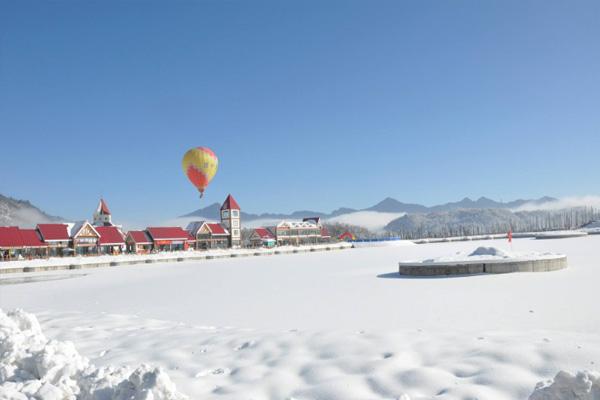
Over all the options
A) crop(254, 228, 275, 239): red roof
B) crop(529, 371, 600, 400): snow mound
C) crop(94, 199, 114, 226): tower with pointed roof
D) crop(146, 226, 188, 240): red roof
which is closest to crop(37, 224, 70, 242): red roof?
crop(146, 226, 188, 240): red roof

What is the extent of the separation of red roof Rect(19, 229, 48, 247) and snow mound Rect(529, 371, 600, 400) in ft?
210

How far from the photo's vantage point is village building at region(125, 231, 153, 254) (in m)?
71.2

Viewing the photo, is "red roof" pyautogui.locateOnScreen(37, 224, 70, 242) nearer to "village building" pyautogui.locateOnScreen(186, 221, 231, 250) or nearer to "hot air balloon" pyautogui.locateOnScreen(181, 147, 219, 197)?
"hot air balloon" pyautogui.locateOnScreen(181, 147, 219, 197)

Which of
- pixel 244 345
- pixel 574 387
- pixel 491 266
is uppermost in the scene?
pixel 574 387

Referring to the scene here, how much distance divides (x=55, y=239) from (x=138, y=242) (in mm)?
12755

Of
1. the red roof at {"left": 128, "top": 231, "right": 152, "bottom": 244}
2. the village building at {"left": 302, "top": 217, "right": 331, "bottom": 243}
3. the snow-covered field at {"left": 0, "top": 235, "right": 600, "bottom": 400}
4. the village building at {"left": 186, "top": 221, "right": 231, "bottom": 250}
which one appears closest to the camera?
the snow-covered field at {"left": 0, "top": 235, "right": 600, "bottom": 400}

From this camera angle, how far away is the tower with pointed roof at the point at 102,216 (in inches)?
3108

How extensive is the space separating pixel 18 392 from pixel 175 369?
204cm

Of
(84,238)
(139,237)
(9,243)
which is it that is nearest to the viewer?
(9,243)

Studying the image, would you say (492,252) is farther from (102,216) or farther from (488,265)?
(102,216)

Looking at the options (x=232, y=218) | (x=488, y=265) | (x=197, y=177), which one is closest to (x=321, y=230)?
(x=232, y=218)

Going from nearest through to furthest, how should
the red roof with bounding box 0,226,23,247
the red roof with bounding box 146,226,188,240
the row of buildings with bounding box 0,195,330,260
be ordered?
the red roof with bounding box 0,226,23,247 < the row of buildings with bounding box 0,195,330,260 < the red roof with bounding box 146,226,188,240

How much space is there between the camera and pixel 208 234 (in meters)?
82.1

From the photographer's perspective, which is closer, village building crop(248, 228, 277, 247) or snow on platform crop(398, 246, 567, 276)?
snow on platform crop(398, 246, 567, 276)
